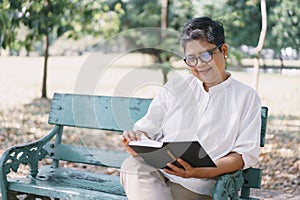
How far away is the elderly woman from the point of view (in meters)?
2.48

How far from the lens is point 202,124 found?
102 inches

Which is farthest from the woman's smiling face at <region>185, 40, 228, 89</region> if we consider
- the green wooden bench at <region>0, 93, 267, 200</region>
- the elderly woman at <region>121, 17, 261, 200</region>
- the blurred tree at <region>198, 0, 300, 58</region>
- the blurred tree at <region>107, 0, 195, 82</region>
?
the blurred tree at <region>198, 0, 300, 58</region>

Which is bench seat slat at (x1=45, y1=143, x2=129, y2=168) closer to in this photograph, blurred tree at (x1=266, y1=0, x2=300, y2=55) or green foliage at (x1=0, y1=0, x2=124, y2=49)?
green foliage at (x1=0, y1=0, x2=124, y2=49)

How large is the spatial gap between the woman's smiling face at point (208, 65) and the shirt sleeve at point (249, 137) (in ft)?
0.72

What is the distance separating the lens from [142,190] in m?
2.50

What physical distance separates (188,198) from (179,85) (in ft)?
1.78

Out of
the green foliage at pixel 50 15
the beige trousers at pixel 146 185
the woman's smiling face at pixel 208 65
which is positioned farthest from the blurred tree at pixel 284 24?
the beige trousers at pixel 146 185

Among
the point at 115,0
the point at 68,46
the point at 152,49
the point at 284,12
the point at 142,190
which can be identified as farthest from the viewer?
the point at 68,46

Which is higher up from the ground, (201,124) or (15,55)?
(201,124)

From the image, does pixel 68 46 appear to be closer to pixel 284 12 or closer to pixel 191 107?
pixel 284 12

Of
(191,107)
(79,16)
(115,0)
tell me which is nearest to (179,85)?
(191,107)

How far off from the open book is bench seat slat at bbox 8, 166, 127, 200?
50 cm

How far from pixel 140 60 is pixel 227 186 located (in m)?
0.84

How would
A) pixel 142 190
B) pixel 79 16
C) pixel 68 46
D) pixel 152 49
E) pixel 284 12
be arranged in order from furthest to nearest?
pixel 68 46 → pixel 284 12 → pixel 79 16 → pixel 152 49 → pixel 142 190
